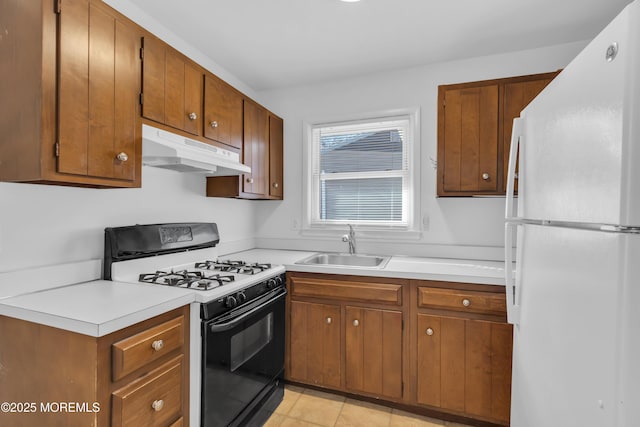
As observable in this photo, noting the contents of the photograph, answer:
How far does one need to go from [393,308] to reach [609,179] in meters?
1.50

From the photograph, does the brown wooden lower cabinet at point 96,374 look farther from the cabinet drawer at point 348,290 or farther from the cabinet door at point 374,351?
the cabinet door at point 374,351

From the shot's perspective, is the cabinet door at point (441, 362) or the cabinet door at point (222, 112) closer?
the cabinet door at point (441, 362)

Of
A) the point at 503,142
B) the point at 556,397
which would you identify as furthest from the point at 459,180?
the point at 556,397

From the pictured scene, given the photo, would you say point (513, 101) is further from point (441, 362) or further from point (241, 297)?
point (241, 297)

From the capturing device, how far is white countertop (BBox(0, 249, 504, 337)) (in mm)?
1097

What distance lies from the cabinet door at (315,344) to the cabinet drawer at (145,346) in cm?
98

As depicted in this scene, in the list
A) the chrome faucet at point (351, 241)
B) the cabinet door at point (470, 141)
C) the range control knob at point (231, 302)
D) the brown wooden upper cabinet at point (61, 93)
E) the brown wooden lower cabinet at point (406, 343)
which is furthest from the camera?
the chrome faucet at point (351, 241)

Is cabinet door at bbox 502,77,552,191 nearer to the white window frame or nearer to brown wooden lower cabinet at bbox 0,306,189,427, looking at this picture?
the white window frame

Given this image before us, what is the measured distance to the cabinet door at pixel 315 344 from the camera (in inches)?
84.2

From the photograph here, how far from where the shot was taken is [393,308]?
201 centimetres

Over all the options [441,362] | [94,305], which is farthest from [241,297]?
[441,362]

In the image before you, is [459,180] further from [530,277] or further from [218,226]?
[218,226]

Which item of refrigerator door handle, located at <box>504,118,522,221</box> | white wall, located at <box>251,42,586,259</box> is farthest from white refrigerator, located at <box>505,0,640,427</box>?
white wall, located at <box>251,42,586,259</box>

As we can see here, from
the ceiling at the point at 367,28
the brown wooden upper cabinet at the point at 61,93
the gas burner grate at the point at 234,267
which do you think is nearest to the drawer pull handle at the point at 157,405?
the gas burner grate at the point at 234,267
